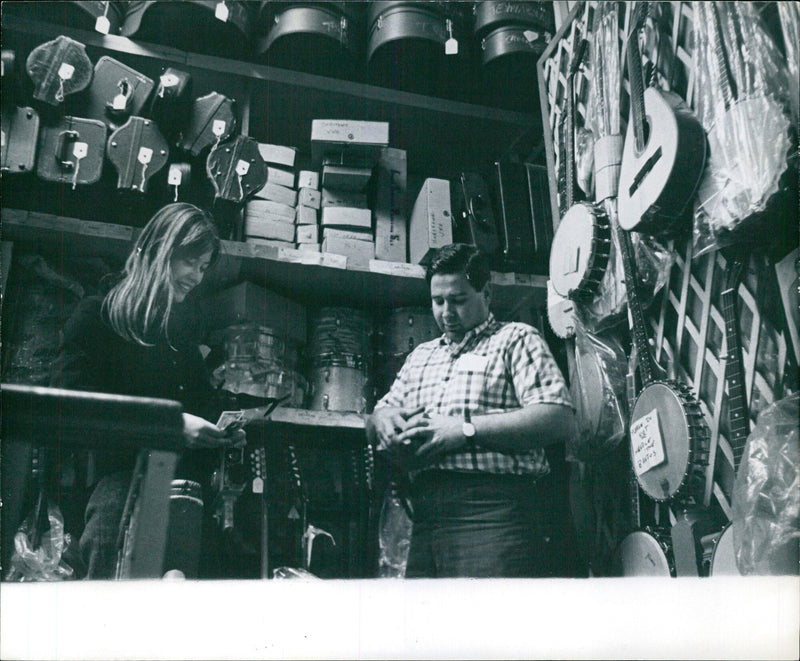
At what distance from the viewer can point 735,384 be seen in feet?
4.00

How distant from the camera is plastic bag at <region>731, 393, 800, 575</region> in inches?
44.1

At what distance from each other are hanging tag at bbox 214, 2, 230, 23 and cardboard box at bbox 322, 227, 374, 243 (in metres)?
0.60

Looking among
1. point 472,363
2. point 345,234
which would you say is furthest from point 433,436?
point 345,234

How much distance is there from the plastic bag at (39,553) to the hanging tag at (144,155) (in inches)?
31.7

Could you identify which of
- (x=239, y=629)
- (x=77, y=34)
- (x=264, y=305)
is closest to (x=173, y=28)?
(x=77, y=34)

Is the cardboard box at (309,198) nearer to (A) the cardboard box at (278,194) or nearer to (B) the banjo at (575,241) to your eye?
(A) the cardboard box at (278,194)

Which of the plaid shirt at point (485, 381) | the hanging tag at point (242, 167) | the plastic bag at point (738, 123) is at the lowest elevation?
the plaid shirt at point (485, 381)

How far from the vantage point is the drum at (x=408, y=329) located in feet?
5.23

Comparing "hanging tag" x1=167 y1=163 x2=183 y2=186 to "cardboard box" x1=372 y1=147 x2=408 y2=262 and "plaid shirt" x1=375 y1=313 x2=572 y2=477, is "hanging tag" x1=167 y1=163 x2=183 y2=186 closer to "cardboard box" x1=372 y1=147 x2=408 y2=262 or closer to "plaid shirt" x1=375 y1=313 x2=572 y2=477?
"cardboard box" x1=372 y1=147 x2=408 y2=262

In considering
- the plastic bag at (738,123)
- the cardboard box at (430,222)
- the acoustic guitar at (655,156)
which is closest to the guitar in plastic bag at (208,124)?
the cardboard box at (430,222)

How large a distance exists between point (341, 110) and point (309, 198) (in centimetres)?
25

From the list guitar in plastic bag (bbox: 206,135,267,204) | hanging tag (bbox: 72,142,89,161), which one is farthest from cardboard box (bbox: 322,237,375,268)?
hanging tag (bbox: 72,142,89,161)

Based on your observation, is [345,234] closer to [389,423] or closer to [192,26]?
[389,423]

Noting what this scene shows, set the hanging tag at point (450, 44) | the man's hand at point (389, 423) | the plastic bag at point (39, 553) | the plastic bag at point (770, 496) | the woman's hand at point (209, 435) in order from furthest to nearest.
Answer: the hanging tag at point (450, 44) → the man's hand at point (389, 423) → the woman's hand at point (209, 435) → the plastic bag at point (39, 553) → the plastic bag at point (770, 496)
